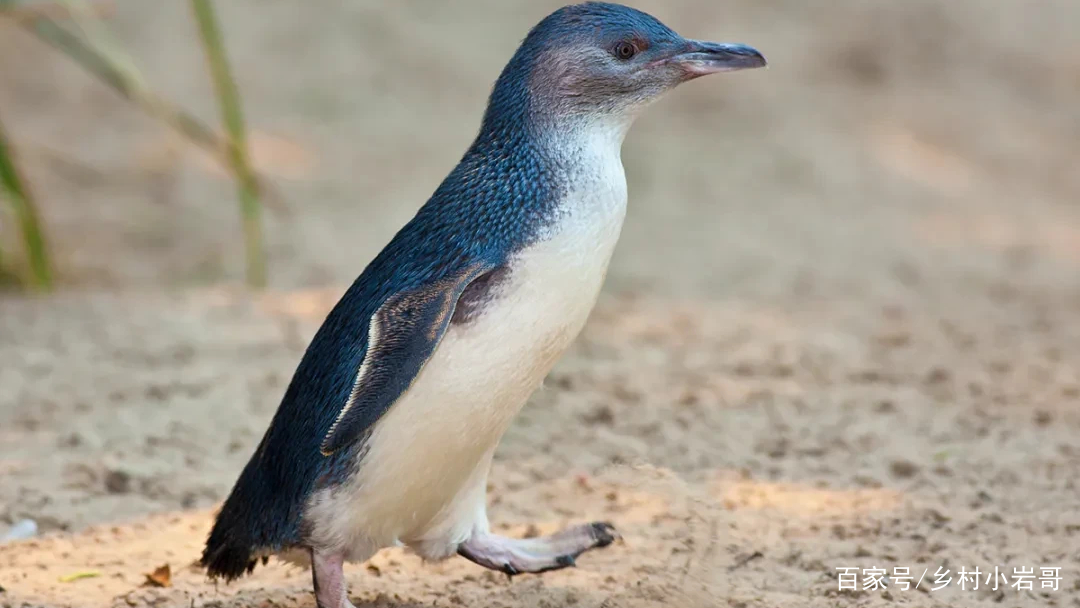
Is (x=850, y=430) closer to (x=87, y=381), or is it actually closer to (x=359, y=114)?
(x=87, y=381)

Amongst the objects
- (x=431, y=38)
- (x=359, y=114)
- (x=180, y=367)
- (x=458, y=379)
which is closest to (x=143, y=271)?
(x=180, y=367)

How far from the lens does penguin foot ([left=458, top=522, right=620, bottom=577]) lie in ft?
9.92

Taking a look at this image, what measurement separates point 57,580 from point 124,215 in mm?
4093

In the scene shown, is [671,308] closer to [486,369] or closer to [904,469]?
[904,469]

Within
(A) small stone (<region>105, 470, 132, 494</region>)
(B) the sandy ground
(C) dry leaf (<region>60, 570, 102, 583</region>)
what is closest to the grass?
(B) the sandy ground

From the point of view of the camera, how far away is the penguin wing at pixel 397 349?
2580 mm

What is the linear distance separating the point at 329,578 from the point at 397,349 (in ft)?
1.70

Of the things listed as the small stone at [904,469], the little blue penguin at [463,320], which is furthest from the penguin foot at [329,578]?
the small stone at [904,469]

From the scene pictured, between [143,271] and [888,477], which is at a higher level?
[143,271]

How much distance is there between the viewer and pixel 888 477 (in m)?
3.77

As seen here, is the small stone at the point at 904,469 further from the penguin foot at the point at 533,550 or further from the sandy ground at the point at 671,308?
the penguin foot at the point at 533,550

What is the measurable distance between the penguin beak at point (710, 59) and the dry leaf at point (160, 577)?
1613 millimetres

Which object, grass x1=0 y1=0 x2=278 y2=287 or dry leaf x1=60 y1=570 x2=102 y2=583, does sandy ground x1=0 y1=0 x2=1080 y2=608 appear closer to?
dry leaf x1=60 y1=570 x2=102 y2=583

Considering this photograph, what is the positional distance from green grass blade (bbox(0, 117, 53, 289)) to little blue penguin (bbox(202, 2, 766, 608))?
241cm
